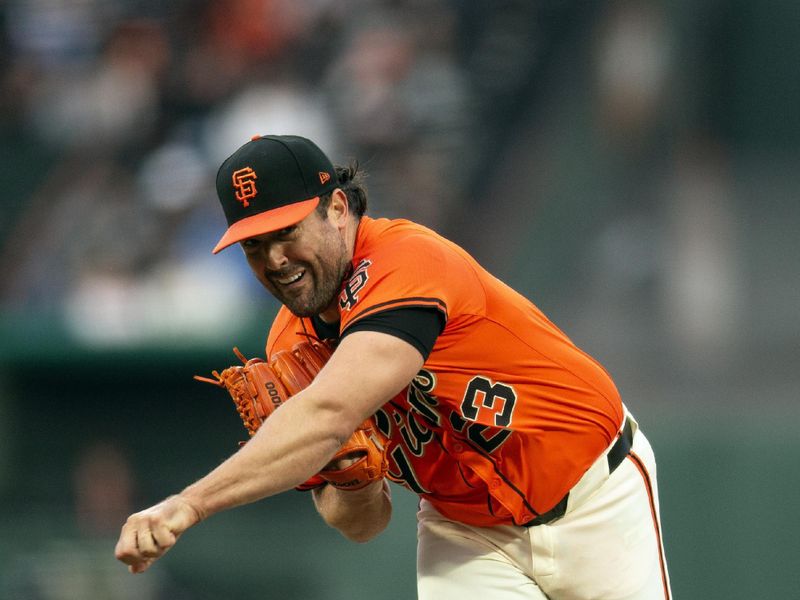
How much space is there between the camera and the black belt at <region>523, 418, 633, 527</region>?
3.58 meters

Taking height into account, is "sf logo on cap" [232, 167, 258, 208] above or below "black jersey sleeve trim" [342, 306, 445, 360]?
above

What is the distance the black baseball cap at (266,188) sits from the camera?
10.4 ft

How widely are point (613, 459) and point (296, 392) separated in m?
0.96

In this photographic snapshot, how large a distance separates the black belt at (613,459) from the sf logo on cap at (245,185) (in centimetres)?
123

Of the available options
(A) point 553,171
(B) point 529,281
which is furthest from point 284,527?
(A) point 553,171

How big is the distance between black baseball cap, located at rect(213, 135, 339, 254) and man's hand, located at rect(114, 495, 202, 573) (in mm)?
765

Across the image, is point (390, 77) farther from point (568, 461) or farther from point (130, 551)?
point (130, 551)

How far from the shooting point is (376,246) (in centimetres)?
328

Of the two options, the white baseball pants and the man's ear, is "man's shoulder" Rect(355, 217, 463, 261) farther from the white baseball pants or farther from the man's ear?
the white baseball pants

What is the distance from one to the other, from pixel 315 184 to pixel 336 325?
0.43m

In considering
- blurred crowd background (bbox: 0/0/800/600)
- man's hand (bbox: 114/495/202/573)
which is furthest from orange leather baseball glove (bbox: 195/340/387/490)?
blurred crowd background (bbox: 0/0/800/600)

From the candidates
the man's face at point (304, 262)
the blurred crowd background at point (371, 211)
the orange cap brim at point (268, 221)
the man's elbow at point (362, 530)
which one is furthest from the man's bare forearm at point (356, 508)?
the blurred crowd background at point (371, 211)

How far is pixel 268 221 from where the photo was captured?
10.4 feet

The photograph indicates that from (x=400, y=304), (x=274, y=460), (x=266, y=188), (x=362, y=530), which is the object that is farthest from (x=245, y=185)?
(x=362, y=530)
